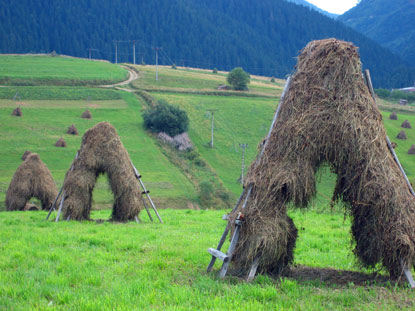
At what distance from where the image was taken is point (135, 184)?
690 inches

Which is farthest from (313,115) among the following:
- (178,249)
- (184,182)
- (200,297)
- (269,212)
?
(184,182)

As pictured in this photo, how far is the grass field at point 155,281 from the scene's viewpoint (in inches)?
257

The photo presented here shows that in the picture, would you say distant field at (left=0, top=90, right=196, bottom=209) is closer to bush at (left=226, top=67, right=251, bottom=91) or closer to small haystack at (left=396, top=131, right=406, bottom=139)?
bush at (left=226, top=67, right=251, bottom=91)

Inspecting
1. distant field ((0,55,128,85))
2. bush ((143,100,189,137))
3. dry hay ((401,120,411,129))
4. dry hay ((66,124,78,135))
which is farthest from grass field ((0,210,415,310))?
distant field ((0,55,128,85))

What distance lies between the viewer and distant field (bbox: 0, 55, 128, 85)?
3356 inches

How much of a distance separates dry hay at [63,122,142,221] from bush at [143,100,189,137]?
43652mm

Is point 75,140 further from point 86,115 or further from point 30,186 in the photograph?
point 30,186

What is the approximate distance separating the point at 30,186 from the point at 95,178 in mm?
11932

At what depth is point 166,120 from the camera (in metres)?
61.1

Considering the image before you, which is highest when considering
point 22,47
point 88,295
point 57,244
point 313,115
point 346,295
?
point 22,47

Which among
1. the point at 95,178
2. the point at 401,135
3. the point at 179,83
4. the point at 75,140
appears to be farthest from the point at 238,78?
the point at 95,178

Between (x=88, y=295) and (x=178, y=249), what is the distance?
380 centimetres

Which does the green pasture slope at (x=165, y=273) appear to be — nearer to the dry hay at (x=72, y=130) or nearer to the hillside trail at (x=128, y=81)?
the dry hay at (x=72, y=130)

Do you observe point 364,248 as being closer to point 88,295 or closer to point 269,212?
point 269,212
